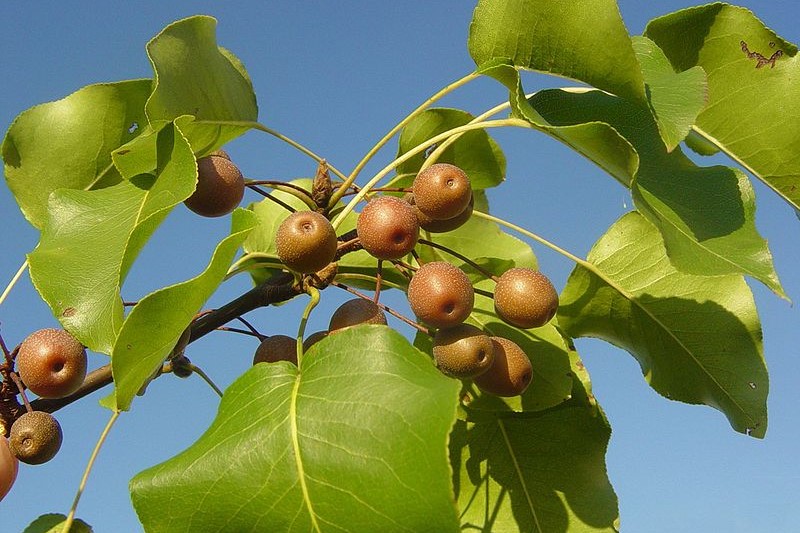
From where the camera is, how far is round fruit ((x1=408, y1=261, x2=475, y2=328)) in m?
1.81

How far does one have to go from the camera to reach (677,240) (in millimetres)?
1598

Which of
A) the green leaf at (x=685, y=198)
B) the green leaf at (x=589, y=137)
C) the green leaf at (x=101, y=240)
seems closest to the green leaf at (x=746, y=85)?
the green leaf at (x=685, y=198)

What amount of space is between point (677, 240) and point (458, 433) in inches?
36.3

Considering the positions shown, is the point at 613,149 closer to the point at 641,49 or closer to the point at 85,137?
the point at 641,49

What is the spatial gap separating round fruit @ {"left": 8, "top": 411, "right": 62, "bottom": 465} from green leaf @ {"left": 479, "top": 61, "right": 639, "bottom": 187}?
1.23 meters

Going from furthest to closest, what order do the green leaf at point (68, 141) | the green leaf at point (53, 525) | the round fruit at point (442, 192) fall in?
1. the green leaf at point (53, 525)
2. the green leaf at point (68, 141)
3. the round fruit at point (442, 192)

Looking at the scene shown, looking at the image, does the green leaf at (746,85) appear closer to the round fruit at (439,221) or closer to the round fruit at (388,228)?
the round fruit at (439,221)

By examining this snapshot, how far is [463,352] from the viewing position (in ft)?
5.94

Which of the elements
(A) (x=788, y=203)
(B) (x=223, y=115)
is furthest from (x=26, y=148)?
(A) (x=788, y=203)

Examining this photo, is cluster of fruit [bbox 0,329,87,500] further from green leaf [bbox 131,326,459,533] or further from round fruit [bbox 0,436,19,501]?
green leaf [bbox 131,326,459,533]

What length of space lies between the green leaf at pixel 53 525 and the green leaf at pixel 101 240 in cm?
81

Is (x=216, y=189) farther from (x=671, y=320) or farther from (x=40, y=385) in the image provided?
(x=671, y=320)

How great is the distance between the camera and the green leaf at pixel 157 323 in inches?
58.8

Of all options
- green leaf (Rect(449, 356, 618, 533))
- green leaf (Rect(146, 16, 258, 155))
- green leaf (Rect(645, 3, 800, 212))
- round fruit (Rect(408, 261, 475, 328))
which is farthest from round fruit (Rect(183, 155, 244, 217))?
green leaf (Rect(645, 3, 800, 212))
